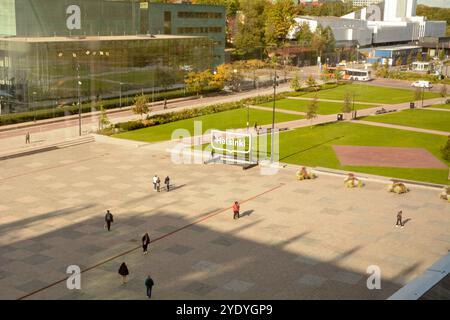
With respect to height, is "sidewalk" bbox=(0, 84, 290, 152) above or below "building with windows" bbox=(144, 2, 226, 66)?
below

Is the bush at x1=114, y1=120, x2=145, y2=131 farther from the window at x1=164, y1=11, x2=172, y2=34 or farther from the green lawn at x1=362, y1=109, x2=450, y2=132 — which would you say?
the window at x1=164, y1=11, x2=172, y2=34

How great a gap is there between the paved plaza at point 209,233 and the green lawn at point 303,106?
106 feet

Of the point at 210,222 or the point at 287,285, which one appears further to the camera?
the point at 210,222

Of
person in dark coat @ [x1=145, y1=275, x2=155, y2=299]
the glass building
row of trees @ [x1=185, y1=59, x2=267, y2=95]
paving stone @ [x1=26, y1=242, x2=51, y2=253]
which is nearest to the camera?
person in dark coat @ [x1=145, y1=275, x2=155, y2=299]

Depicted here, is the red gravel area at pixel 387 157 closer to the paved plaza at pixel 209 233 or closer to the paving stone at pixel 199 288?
the paved plaza at pixel 209 233

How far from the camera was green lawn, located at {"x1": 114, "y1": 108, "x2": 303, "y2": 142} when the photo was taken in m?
62.6

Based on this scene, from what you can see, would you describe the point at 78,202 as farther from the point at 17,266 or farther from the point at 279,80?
the point at 279,80

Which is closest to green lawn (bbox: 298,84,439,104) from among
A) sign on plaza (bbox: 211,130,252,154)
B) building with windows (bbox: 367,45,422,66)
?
sign on plaza (bbox: 211,130,252,154)

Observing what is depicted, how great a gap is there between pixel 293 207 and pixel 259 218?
332 cm

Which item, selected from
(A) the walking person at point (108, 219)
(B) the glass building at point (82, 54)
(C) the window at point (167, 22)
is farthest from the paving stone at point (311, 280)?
(C) the window at point (167, 22)

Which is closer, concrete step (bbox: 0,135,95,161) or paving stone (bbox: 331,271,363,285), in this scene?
paving stone (bbox: 331,271,363,285)

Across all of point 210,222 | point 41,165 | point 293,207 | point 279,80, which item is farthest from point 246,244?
point 279,80

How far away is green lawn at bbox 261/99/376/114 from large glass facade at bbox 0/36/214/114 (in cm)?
1958

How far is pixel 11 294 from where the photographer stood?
26656 mm
